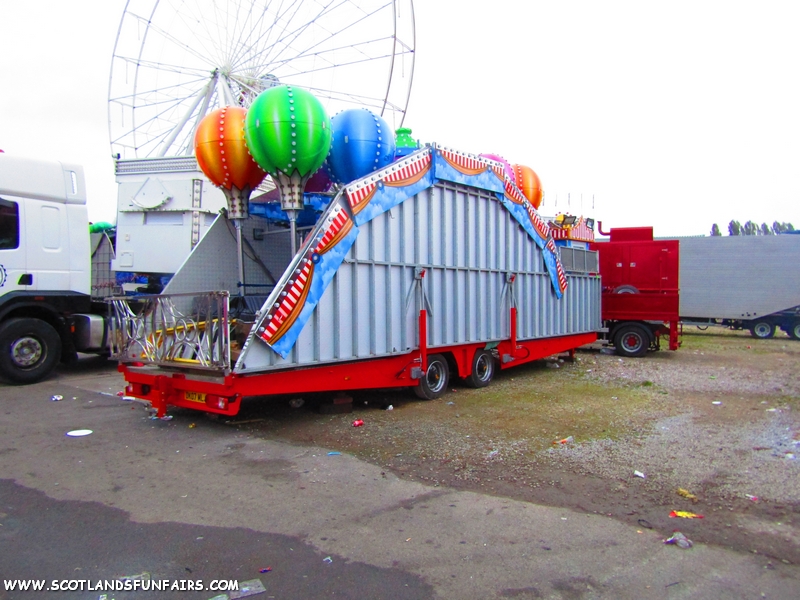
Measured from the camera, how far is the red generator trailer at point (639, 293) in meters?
14.6

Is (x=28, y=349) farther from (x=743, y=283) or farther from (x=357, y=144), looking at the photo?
(x=743, y=283)

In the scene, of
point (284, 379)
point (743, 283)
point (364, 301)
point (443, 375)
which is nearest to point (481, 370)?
point (443, 375)

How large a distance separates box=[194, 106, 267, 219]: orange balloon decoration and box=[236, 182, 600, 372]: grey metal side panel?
1818 mm

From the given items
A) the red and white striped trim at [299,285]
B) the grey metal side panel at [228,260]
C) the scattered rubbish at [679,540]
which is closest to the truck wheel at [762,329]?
the grey metal side panel at [228,260]

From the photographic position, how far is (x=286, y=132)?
711 cm

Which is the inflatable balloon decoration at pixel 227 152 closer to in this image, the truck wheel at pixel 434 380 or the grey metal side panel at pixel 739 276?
the truck wheel at pixel 434 380

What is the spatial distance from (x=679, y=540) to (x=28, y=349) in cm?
1019

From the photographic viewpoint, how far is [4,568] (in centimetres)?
366

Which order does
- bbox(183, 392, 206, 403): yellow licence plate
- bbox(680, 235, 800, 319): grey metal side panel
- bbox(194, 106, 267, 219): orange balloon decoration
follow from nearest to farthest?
bbox(183, 392, 206, 403): yellow licence plate < bbox(194, 106, 267, 219): orange balloon decoration < bbox(680, 235, 800, 319): grey metal side panel

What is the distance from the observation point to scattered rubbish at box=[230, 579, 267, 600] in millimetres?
3380

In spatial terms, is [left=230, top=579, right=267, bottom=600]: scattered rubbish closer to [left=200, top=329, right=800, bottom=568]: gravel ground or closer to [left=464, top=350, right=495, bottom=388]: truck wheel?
[left=200, top=329, right=800, bottom=568]: gravel ground

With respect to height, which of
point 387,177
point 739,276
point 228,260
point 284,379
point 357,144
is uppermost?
point 357,144

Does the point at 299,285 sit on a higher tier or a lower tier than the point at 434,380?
higher

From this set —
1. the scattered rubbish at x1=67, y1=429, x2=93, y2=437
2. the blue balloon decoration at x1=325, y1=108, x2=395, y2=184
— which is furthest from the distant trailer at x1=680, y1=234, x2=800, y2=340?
the scattered rubbish at x1=67, y1=429, x2=93, y2=437
